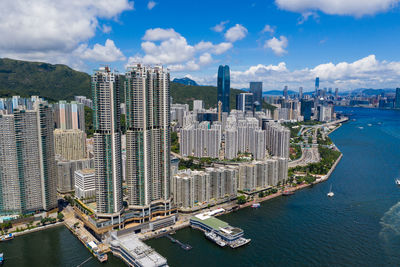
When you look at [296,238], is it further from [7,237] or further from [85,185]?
[7,237]

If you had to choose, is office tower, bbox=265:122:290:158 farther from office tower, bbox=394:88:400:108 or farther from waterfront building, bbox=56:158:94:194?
office tower, bbox=394:88:400:108

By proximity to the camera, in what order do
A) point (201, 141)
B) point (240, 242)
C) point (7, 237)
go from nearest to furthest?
point (240, 242), point (7, 237), point (201, 141)

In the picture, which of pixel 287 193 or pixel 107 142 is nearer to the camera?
pixel 107 142

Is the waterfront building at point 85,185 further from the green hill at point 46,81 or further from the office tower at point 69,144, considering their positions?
the green hill at point 46,81

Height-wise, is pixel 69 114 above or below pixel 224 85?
below

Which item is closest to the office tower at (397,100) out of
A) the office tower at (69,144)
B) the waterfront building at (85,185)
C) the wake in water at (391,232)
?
the wake in water at (391,232)

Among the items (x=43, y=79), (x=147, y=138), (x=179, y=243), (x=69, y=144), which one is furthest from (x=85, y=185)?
(x=43, y=79)

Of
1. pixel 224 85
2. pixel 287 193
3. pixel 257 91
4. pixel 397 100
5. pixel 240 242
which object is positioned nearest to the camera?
pixel 240 242
